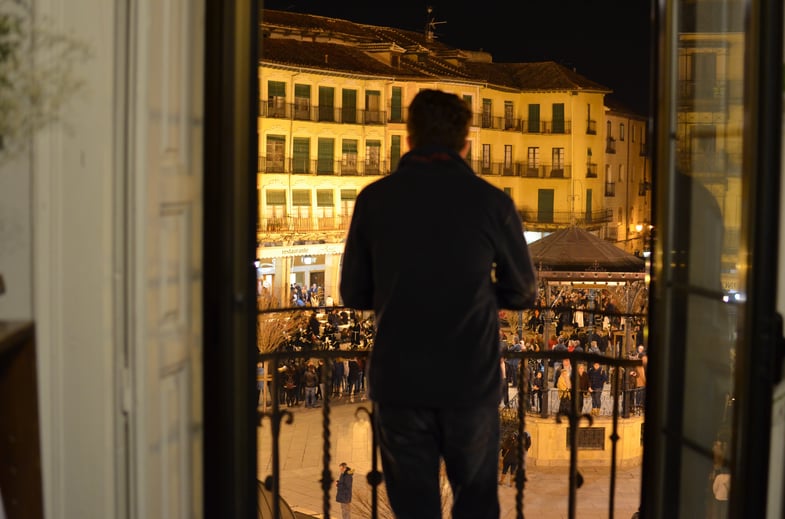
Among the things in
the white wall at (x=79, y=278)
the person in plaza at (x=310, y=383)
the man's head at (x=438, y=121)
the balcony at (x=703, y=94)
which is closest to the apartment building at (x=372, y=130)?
the person in plaza at (x=310, y=383)

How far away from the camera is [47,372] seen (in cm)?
201

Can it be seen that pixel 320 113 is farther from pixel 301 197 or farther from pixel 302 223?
pixel 302 223

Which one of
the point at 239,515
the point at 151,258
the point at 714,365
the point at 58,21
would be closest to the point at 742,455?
the point at 714,365

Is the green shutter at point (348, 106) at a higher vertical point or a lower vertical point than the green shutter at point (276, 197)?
higher

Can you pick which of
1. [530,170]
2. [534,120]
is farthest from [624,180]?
[534,120]

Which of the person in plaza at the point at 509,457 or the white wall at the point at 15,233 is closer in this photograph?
the white wall at the point at 15,233

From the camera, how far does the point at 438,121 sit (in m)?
2.43

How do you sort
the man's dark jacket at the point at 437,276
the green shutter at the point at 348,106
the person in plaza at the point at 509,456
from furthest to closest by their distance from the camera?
the green shutter at the point at 348,106, the person in plaza at the point at 509,456, the man's dark jacket at the point at 437,276

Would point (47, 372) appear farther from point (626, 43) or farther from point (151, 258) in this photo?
point (626, 43)

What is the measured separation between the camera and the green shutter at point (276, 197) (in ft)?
96.6

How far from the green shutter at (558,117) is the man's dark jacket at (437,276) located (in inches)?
1373

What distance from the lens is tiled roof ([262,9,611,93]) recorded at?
30719 mm

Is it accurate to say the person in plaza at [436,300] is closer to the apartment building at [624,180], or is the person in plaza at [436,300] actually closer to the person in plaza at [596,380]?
the person in plaza at [596,380]

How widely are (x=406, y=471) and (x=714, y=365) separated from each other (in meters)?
0.96
